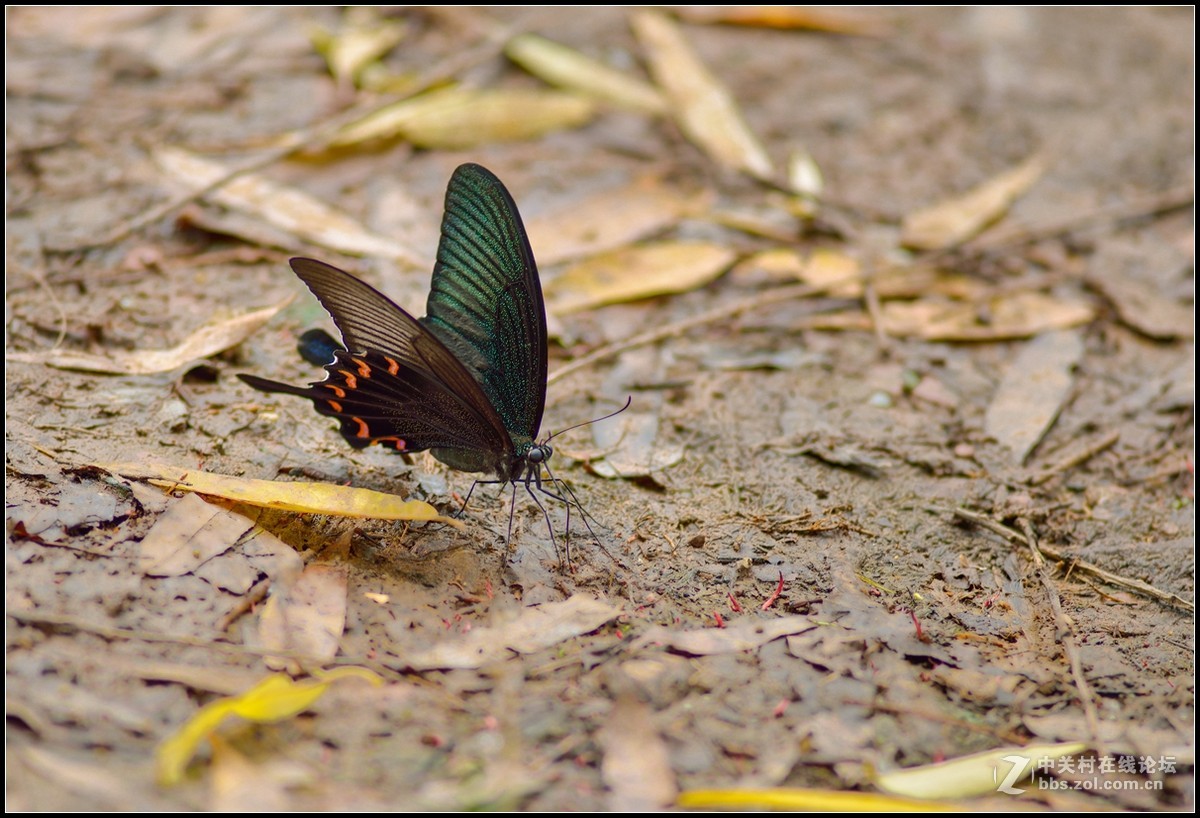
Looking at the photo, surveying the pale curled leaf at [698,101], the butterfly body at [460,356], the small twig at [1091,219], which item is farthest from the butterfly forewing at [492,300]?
the small twig at [1091,219]

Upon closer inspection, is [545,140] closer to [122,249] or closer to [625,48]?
[625,48]

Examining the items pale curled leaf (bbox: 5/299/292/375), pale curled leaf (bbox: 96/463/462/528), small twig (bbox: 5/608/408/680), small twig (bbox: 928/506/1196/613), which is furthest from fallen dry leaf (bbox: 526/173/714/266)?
small twig (bbox: 5/608/408/680)

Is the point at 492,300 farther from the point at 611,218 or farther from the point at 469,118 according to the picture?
the point at 469,118

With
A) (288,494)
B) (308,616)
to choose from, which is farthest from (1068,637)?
(288,494)

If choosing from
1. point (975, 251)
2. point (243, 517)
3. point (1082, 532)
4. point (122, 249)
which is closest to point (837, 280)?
point (975, 251)

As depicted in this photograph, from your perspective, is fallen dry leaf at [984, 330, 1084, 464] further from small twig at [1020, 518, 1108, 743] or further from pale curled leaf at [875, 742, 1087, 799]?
pale curled leaf at [875, 742, 1087, 799]

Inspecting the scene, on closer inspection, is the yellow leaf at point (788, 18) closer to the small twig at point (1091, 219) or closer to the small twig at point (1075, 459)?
the small twig at point (1091, 219)
